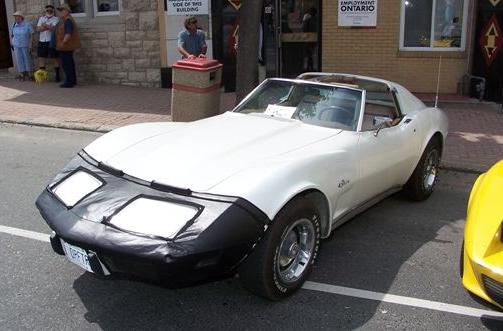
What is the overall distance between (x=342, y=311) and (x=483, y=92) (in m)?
7.95

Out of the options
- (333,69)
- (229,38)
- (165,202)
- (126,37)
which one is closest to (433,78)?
(333,69)

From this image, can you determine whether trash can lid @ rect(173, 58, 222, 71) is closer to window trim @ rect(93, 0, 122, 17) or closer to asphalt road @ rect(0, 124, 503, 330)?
asphalt road @ rect(0, 124, 503, 330)

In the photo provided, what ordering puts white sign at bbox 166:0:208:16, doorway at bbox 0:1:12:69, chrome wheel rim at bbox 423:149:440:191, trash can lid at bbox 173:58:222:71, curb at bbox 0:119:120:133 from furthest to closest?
doorway at bbox 0:1:12:69
white sign at bbox 166:0:208:16
curb at bbox 0:119:120:133
trash can lid at bbox 173:58:222:71
chrome wheel rim at bbox 423:149:440:191

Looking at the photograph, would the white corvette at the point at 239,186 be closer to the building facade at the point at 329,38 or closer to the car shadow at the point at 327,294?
the car shadow at the point at 327,294

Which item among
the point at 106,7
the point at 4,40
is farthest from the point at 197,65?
the point at 4,40

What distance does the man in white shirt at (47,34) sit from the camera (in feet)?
42.7

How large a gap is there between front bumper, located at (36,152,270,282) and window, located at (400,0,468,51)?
8906 millimetres

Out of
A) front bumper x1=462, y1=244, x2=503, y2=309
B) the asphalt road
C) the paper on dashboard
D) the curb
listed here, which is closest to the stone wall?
the curb

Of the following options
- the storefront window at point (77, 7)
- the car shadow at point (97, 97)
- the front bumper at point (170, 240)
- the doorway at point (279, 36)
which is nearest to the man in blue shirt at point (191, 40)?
the car shadow at point (97, 97)

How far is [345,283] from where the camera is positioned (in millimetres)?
3836

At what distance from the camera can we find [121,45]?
12930mm

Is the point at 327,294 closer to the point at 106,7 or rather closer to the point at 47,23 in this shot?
the point at 106,7

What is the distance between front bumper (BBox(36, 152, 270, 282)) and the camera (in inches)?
115

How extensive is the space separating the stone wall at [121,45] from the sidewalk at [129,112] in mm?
403
